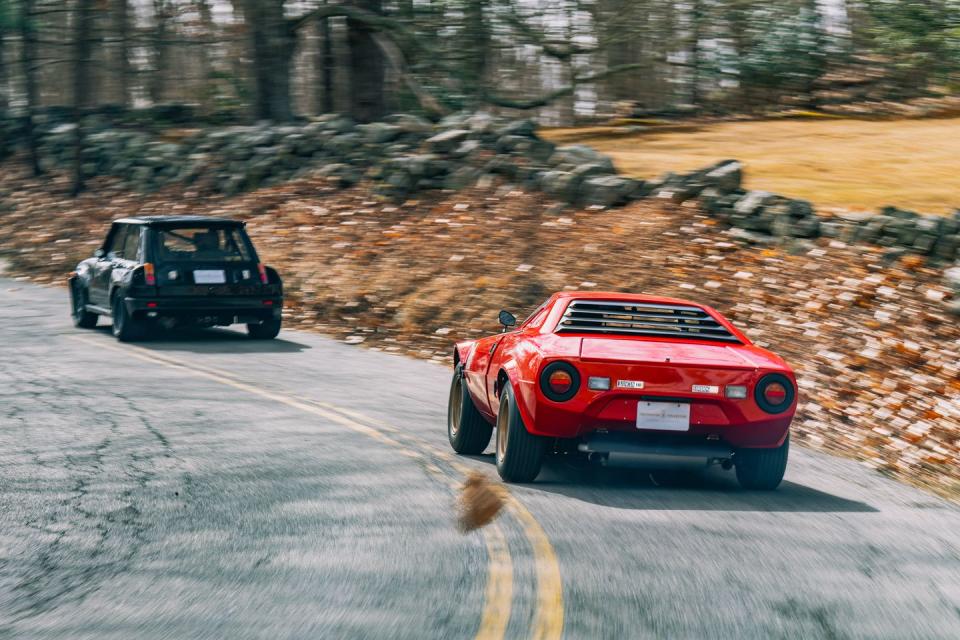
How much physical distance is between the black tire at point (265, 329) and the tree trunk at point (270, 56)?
466 inches

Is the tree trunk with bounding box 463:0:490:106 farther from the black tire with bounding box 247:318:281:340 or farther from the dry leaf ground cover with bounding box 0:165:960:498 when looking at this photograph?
the black tire with bounding box 247:318:281:340

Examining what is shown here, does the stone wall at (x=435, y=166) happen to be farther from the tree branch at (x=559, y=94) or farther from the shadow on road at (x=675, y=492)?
the shadow on road at (x=675, y=492)

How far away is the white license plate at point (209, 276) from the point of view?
15.5 metres

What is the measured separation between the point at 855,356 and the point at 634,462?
5.85 metres

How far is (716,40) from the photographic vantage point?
105 feet

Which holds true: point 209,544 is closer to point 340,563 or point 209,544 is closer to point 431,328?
point 340,563

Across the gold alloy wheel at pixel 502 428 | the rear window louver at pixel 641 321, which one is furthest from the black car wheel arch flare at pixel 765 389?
the gold alloy wheel at pixel 502 428

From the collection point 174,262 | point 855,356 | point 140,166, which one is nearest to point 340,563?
point 855,356

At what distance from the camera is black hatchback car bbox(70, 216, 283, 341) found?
15.3m

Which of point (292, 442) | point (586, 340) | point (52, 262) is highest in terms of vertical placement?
point (586, 340)

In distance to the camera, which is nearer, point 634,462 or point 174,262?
point 634,462

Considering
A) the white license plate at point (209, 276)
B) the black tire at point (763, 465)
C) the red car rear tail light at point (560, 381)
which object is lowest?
the white license plate at point (209, 276)

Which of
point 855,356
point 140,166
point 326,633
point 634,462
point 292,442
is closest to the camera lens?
point 326,633

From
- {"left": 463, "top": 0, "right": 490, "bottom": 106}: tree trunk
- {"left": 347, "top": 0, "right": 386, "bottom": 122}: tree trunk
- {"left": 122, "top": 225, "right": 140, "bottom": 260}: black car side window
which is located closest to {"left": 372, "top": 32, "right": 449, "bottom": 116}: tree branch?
{"left": 347, "top": 0, "right": 386, "bottom": 122}: tree trunk
